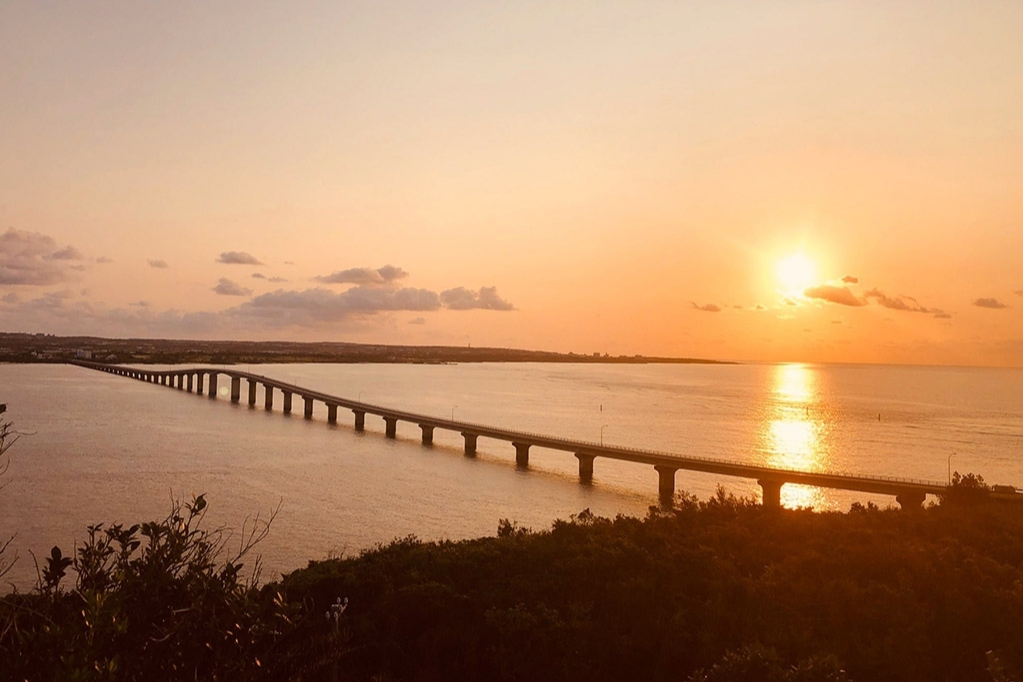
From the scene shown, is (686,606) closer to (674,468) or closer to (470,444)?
(674,468)

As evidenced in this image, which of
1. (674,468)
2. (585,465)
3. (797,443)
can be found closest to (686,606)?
(674,468)

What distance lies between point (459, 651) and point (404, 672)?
5.63ft

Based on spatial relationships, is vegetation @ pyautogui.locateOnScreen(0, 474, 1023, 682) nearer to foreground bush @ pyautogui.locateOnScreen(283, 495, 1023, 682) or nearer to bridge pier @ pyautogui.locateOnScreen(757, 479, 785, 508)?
foreground bush @ pyautogui.locateOnScreen(283, 495, 1023, 682)

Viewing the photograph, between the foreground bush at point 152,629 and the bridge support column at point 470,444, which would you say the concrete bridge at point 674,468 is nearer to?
the bridge support column at point 470,444

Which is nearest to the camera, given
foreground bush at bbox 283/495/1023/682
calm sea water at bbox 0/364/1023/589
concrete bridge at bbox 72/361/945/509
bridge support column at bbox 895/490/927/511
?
foreground bush at bbox 283/495/1023/682

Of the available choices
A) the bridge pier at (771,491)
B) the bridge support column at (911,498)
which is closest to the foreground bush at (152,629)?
the bridge support column at (911,498)

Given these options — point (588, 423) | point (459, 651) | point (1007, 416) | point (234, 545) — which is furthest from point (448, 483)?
→ point (1007, 416)

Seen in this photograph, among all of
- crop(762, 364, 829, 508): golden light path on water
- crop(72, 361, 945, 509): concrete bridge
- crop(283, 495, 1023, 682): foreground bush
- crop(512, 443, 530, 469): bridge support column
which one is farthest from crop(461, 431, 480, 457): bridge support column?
crop(283, 495, 1023, 682): foreground bush

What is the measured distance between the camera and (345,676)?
21016mm

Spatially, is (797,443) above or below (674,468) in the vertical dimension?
below

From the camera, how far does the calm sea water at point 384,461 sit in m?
47.4

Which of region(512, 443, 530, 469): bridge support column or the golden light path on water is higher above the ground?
region(512, 443, 530, 469): bridge support column

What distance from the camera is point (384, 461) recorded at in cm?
7669

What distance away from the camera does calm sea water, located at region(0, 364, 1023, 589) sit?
47438 millimetres
